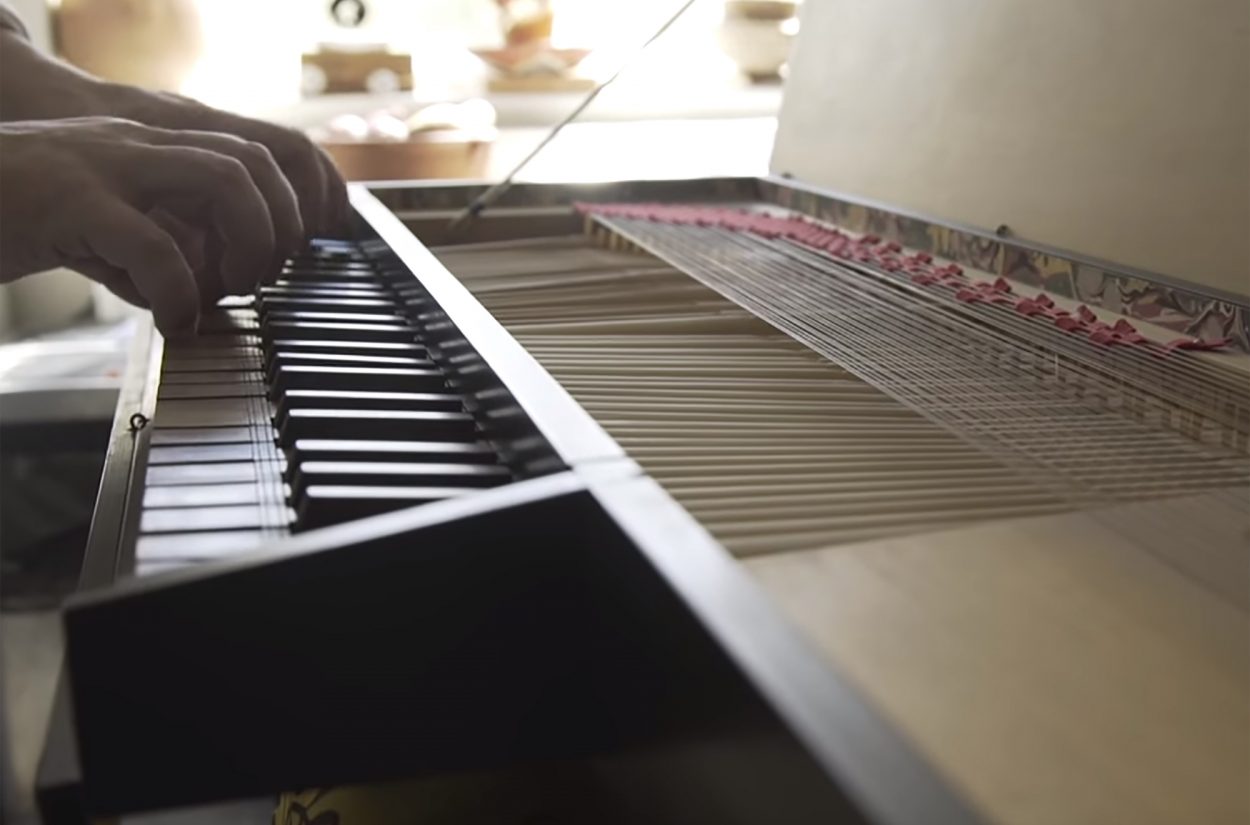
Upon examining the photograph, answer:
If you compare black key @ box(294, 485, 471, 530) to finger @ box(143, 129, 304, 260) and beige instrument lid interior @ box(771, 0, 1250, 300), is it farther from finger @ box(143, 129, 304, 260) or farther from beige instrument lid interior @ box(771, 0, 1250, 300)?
beige instrument lid interior @ box(771, 0, 1250, 300)

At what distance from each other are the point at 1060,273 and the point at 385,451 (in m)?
0.73

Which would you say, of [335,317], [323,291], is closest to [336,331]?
[335,317]

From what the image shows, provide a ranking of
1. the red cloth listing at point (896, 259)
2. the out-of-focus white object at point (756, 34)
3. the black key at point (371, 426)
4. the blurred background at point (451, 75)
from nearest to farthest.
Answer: the black key at point (371, 426) < the red cloth listing at point (896, 259) < the blurred background at point (451, 75) < the out-of-focus white object at point (756, 34)

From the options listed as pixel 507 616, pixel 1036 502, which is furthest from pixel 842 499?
pixel 507 616

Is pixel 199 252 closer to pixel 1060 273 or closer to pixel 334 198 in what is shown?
pixel 334 198

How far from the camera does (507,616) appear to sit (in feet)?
1.75

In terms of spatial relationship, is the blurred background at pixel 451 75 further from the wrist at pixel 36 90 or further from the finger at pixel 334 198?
the wrist at pixel 36 90

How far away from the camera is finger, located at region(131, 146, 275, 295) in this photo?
0.88 metres

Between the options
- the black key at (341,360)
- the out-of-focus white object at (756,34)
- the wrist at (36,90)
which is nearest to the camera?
the black key at (341,360)

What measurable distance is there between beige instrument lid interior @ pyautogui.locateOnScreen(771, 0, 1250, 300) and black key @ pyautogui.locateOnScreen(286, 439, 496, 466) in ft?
2.18

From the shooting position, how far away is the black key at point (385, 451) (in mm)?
685

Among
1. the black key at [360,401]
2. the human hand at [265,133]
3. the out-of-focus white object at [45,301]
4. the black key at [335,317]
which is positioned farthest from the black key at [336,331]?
the out-of-focus white object at [45,301]

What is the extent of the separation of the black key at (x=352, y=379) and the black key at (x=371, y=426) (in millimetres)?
65

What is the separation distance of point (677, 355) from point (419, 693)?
500 mm
